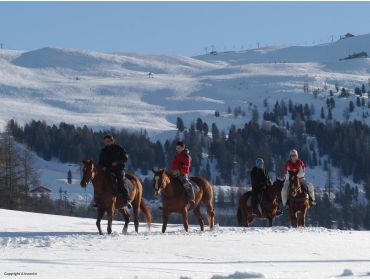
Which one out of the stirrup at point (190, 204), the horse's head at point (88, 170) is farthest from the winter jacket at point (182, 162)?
the horse's head at point (88, 170)

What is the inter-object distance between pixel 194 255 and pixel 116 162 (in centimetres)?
604

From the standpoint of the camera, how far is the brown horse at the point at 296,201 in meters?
29.0

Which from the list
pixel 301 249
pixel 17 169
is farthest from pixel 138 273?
pixel 17 169

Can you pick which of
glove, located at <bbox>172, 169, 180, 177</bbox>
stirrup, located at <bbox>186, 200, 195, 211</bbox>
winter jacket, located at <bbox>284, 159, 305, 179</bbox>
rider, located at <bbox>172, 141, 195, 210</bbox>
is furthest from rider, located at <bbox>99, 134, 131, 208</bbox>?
winter jacket, located at <bbox>284, 159, 305, 179</bbox>

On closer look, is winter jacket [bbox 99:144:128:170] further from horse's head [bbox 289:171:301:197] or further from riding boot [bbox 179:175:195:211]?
horse's head [bbox 289:171:301:197]

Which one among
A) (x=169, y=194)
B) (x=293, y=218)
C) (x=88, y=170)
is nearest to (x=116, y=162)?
(x=88, y=170)

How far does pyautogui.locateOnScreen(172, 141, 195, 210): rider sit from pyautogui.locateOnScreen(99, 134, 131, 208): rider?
167cm

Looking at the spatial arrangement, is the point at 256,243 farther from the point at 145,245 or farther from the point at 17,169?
the point at 17,169

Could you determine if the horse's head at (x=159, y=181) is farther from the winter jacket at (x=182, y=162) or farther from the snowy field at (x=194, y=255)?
the snowy field at (x=194, y=255)

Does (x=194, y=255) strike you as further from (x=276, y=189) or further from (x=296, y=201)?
(x=276, y=189)

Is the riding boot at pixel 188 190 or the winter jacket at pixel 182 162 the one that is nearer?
the riding boot at pixel 188 190

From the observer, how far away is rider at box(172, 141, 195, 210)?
2631 centimetres

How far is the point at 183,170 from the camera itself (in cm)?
2645

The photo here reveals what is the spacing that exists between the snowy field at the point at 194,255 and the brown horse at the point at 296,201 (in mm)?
2490
